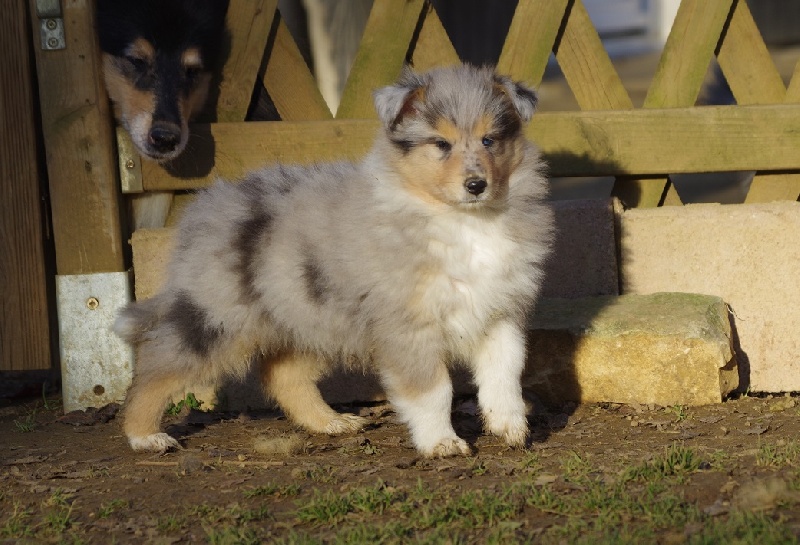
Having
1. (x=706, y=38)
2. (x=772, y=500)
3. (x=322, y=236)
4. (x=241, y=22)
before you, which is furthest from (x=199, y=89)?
(x=772, y=500)

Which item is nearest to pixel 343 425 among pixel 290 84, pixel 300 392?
pixel 300 392

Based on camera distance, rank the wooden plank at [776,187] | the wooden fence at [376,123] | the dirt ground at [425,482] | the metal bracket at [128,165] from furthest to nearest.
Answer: the wooden plank at [776,187]
the metal bracket at [128,165]
the wooden fence at [376,123]
the dirt ground at [425,482]

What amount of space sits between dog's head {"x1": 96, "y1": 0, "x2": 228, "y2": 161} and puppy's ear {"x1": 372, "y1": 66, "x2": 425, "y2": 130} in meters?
1.48

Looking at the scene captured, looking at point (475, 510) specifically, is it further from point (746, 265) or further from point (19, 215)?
point (19, 215)

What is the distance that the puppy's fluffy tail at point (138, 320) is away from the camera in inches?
205

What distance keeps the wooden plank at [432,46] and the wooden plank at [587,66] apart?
63 cm

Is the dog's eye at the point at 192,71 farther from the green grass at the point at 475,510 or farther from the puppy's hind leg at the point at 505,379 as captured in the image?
the green grass at the point at 475,510

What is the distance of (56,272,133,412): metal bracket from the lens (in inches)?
236

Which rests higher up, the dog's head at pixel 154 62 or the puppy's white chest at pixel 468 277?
the dog's head at pixel 154 62

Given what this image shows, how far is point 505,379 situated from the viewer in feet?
16.0

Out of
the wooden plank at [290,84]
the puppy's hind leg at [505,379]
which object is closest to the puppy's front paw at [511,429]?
the puppy's hind leg at [505,379]

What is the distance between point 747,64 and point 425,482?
3.38 m

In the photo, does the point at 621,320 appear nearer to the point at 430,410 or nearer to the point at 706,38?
the point at 430,410

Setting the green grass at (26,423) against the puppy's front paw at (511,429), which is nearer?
the puppy's front paw at (511,429)
